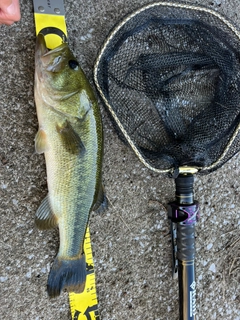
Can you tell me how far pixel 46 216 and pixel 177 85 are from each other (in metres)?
1.05

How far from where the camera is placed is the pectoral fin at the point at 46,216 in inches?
71.1

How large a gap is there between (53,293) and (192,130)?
116cm

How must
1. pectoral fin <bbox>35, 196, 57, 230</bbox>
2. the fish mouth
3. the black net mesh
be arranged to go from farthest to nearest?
1. the black net mesh
2. pectoral fin <bbox>35, 196, 57, 230</bbox>
3. the fish mouth

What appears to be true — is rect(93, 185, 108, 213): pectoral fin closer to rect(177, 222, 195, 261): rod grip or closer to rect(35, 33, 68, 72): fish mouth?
rect(177, 222, 195, 261): rod grip

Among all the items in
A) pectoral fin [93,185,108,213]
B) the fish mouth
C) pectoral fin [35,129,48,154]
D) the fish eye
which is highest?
the fish mouth

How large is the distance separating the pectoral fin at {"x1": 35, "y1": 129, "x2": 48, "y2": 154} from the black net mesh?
428mm

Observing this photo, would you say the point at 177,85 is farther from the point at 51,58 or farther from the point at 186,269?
the point at 186,269

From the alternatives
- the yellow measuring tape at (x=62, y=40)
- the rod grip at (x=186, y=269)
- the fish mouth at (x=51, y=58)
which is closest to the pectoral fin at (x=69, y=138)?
the fish mouth at (x=51, y=58)

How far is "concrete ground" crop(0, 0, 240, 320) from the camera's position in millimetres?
1886

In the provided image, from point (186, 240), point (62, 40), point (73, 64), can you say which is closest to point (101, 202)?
point (186, 240)

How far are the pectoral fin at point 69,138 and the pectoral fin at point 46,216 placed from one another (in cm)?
30

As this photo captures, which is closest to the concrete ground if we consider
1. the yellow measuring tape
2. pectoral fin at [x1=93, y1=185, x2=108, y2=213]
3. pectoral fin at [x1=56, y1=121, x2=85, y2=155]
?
the yellow measuring tape

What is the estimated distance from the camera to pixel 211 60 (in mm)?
2066

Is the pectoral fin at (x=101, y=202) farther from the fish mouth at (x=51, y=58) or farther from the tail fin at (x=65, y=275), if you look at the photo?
the fish mouth at (x=51, y=58)
